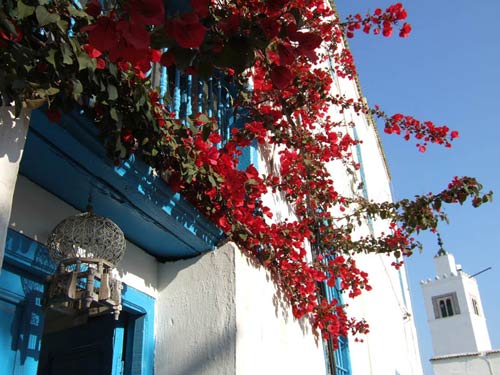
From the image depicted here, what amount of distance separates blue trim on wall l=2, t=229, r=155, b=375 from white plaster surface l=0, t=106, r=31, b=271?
1.99 ft

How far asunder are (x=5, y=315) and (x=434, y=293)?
63087mm

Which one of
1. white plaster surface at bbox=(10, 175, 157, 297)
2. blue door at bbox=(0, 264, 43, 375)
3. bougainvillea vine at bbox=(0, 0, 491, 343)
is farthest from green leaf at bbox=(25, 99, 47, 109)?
blue door at bbox=(0, 264, 43, 375)

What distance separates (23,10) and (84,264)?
44.7 inches

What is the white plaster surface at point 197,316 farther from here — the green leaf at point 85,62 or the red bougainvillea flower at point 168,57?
the red bougainvillea flower at point 168,57

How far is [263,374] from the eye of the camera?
306 centimetres

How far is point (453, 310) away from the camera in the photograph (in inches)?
2296

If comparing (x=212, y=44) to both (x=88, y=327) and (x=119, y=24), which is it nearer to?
(x=119, y=24)

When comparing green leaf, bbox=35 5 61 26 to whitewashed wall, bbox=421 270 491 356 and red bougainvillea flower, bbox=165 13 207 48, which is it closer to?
red bougainvillea flower, bbox=165 13 207 48

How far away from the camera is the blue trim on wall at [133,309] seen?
2.29 metres

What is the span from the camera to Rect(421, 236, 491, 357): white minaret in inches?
2234

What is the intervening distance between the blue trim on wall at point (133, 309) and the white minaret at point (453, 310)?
5942 centimetres

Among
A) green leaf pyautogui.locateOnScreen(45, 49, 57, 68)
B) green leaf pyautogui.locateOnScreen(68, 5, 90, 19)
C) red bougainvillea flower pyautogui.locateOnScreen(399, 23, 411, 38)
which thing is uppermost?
red bougainvillea flower pyautogui.locateOnScreen(399, 23, 411, 38)

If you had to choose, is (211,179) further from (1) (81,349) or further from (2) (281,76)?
(2) (281,76)

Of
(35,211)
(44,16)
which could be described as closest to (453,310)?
(35,211)
